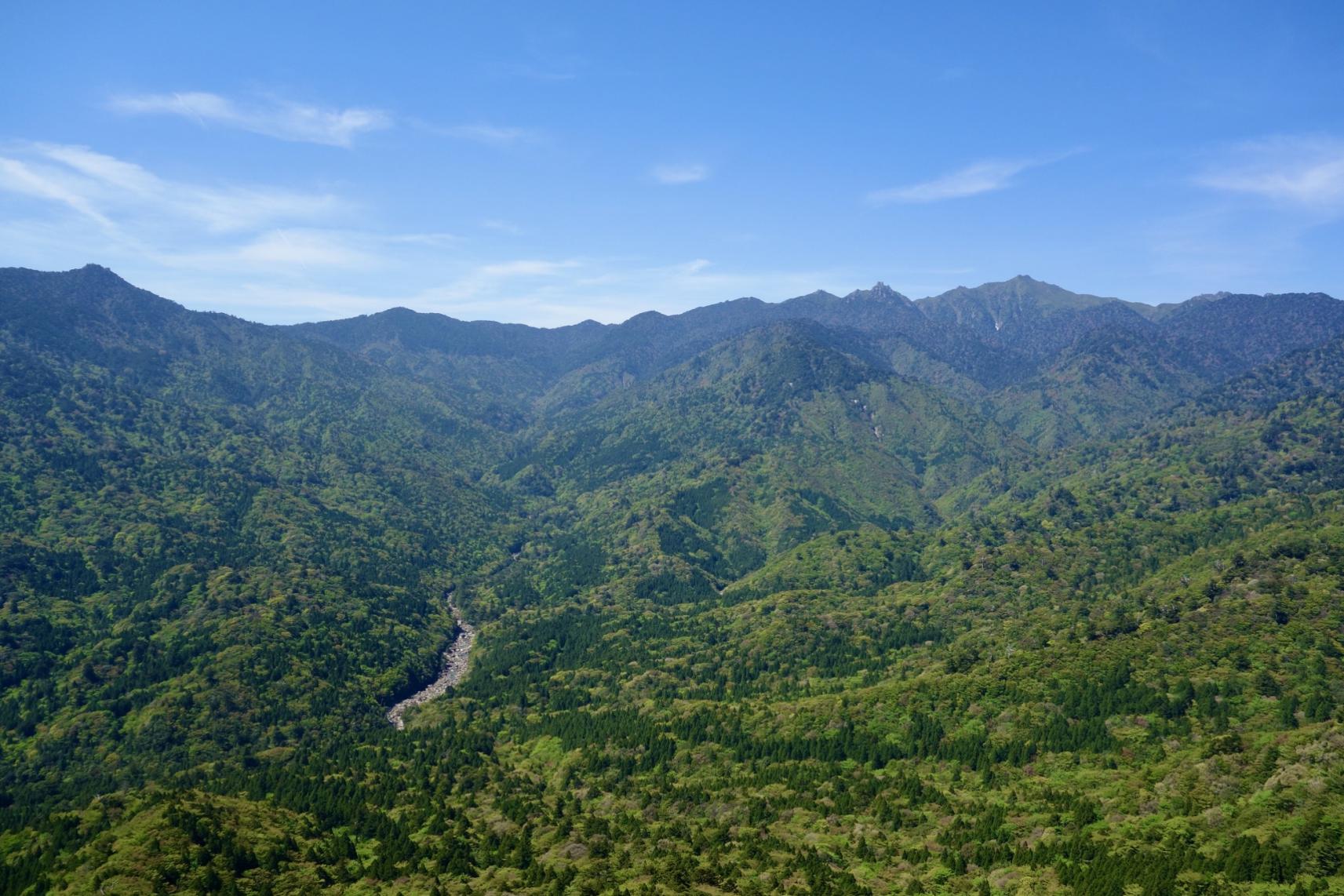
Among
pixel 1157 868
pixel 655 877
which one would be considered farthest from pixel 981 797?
pixel 655 877

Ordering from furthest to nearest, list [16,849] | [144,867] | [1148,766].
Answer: [1148,766], [16,849], [144,867]

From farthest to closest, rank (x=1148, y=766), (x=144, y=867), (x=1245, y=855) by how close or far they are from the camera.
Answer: (x=1148, y=766) < (x=144, y=867) < (x=1245, y=855)

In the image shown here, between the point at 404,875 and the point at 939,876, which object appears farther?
the point at 404,875

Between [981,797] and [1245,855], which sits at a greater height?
[1245,855]

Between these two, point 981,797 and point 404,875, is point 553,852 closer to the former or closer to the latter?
point 404,875

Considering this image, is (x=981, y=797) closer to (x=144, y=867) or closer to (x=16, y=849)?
(x=144, y=867)

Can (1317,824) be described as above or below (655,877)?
above

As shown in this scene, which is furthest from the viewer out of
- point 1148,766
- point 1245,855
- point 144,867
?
point 1148,766

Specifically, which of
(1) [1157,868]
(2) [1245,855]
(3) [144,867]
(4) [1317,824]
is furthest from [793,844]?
(3) [144,867]

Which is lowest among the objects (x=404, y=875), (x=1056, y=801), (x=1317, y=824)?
(x=404, y=875)
